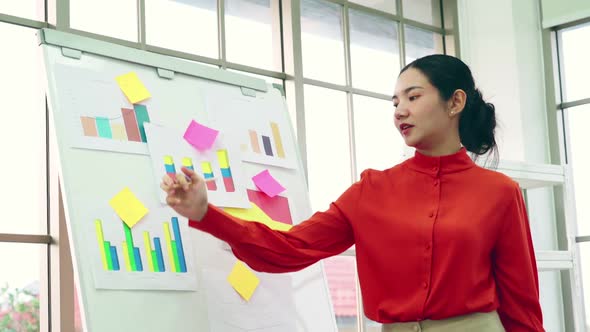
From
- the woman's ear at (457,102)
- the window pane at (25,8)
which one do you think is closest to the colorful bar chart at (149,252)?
the woman's ear at (457,102)

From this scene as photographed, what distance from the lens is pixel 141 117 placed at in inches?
81.8

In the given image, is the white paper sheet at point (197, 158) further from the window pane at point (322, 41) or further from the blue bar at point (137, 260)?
the window pane at point (322, 41)

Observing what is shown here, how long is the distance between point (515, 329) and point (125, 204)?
0.95m

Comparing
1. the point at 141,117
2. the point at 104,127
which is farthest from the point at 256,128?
the point at 104,127

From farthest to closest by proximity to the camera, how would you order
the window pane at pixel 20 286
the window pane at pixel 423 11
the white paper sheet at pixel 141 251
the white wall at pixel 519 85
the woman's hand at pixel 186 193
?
the window pane at pixel 423 11 → the white wall at pixel 519 85 → the window pane at pixel 20 286 → the white paper sheet at pixel 141 251 → the woman's hand at pixel 186 193

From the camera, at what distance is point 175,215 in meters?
2.04

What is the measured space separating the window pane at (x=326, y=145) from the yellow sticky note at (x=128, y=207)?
180 centimetres

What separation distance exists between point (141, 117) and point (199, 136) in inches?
6.5

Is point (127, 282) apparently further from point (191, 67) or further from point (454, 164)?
point (454, 164)

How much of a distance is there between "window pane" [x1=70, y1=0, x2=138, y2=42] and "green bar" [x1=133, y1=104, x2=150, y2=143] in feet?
3.62

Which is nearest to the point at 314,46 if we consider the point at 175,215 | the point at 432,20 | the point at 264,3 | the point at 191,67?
the point at 264,3

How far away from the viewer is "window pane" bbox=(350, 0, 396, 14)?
4.20 meters

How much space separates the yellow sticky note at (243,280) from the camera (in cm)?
207

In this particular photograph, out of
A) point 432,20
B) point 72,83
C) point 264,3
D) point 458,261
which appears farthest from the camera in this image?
point 432,20
